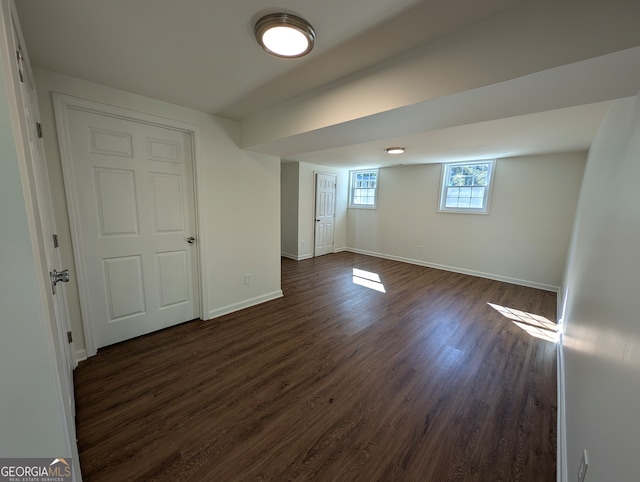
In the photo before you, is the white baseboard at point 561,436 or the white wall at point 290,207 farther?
the white wall at point 290,207

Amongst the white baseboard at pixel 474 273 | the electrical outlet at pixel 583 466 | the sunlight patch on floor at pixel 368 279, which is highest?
the electrical outlet at pixel 583 466

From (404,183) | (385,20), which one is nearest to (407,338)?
(385,20)

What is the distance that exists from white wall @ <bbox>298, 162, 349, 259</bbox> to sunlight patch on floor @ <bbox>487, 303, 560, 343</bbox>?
3852 mm

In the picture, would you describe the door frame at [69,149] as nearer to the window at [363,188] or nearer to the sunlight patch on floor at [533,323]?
the sunlight patch on floor at [533,323]

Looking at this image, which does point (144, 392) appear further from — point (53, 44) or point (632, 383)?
point (632, 383)

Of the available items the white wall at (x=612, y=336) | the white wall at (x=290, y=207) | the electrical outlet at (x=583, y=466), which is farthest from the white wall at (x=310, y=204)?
the electrical outlet at (x=583, y=466)

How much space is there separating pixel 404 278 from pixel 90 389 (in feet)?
14.3

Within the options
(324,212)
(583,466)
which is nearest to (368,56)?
(583,466)

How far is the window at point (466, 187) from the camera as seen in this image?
4672mm

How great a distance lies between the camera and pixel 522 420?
5.48 ft

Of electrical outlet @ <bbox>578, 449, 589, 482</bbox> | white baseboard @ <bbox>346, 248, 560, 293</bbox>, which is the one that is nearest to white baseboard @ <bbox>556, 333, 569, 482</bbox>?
electrical outlet @ <bbox>578, 449, 589, 482</bbox>

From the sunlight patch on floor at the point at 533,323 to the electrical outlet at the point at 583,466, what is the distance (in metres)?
2.03

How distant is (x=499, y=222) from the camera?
4.55 metres

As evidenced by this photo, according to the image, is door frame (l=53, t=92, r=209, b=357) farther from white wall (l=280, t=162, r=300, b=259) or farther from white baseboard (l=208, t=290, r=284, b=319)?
white wall (l=280, t=162, r=300, b=259)
